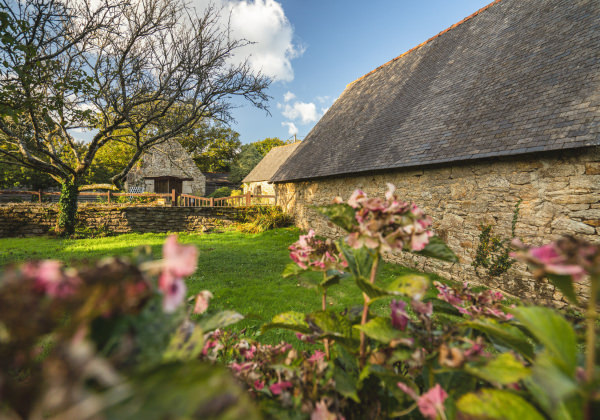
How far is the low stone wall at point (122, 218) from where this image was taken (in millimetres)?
10766

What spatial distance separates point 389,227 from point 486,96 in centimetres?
732

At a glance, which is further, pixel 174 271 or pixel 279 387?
pixel 279 387

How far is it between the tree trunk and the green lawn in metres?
0.55

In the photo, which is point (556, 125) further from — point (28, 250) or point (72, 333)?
point (28, 250)

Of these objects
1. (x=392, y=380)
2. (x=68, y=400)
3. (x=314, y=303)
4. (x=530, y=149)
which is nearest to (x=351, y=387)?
(x=392, y=380)

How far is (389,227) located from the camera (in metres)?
1.06

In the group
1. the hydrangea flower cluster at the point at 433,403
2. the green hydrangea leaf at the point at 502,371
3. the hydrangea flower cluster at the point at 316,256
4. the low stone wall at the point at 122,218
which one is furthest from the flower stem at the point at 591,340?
the low stone wall at the point at 122,218

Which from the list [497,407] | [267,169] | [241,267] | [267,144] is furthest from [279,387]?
[267,144]

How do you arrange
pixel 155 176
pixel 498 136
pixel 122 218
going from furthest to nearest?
pixel 155 176
pixel 122 218
pixel 498 136

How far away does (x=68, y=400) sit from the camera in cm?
37

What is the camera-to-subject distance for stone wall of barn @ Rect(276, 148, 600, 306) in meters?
4.40

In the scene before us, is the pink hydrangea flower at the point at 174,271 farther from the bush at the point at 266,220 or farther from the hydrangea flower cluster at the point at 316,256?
the bush at the point at 266,220

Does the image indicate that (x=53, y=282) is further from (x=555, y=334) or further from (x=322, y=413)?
(x=555, y=334)

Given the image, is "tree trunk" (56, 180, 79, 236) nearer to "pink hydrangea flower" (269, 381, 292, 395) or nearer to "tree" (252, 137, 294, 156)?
"pink hydrangea flower" (269, 381, 292, 395)
